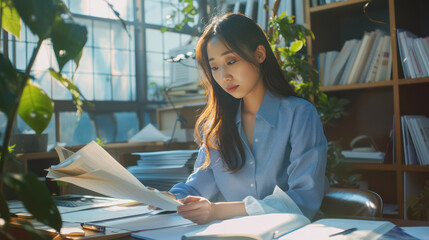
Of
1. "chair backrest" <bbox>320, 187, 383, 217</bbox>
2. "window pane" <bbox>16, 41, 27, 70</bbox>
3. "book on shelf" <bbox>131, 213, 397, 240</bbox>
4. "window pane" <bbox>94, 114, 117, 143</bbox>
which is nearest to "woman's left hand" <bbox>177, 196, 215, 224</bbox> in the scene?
"book on shelf" <bbox>131, 213, 397, 240</bbox>

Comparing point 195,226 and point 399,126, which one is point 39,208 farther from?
point 399,126

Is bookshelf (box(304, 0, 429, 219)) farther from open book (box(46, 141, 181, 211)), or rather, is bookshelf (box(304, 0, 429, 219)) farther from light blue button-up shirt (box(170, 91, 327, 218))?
open book (box(46, 141, 181, 211))

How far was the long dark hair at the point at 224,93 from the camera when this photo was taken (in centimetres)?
139

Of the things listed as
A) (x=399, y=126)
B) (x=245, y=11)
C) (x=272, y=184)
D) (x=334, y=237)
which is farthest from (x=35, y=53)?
(x=245, y=11)

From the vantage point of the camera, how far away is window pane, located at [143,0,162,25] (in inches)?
167

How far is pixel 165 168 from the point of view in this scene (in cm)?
157

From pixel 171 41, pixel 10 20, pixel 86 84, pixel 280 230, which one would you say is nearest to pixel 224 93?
pixel 280 230

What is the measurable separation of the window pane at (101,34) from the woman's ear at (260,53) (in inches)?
113

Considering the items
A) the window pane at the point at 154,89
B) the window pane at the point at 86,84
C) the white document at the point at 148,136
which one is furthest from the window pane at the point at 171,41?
the white document at the point at 148,136

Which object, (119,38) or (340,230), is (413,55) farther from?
(119,38)

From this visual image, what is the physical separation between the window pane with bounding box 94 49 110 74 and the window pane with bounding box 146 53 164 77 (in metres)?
0.40

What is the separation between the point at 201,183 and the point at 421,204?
1.23m

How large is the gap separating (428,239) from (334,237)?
6.1 inches

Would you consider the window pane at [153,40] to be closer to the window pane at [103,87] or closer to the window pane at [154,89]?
the window pane at [154,89]
